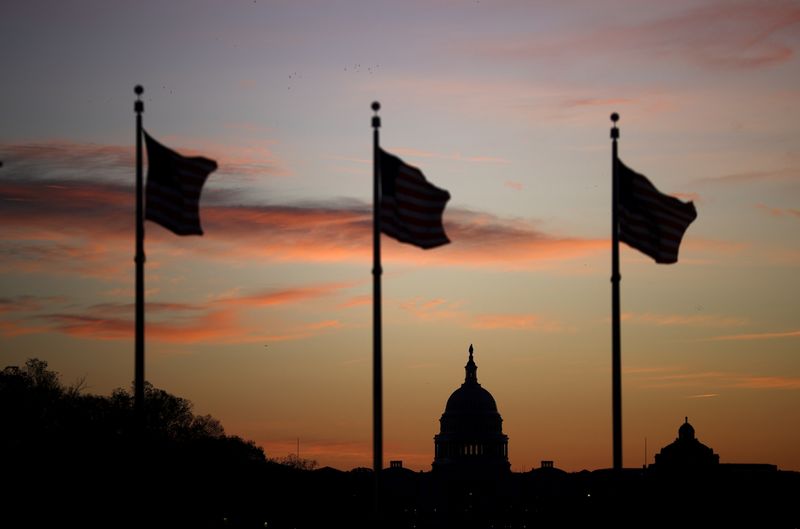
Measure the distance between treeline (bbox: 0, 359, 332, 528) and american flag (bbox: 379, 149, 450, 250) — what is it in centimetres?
851

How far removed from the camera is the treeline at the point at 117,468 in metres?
85.3

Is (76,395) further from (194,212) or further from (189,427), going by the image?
(194,212)

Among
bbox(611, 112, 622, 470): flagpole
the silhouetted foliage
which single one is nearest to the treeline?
the silhouetted foliage

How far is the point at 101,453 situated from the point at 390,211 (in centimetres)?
6253

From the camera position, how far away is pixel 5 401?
460 ft

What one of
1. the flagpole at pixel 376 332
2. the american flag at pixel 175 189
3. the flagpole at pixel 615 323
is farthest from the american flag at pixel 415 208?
the flagpole at pixel 615 323

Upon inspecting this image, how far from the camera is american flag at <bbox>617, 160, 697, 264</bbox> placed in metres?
52.5

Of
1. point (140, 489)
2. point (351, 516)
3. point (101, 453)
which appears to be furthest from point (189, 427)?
point (140, 489)

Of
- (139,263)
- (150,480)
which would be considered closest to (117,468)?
(150,480)

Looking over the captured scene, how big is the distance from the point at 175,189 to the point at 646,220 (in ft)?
43.0

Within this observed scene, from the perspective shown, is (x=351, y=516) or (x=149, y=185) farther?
(x=351, y=516)

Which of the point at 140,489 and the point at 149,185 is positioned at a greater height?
the point at 149,185

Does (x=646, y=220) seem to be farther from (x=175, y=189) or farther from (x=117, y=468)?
(x=117, y=468)

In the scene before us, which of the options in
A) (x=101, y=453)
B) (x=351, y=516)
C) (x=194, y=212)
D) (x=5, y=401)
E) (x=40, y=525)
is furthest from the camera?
(x=351, y=516)
